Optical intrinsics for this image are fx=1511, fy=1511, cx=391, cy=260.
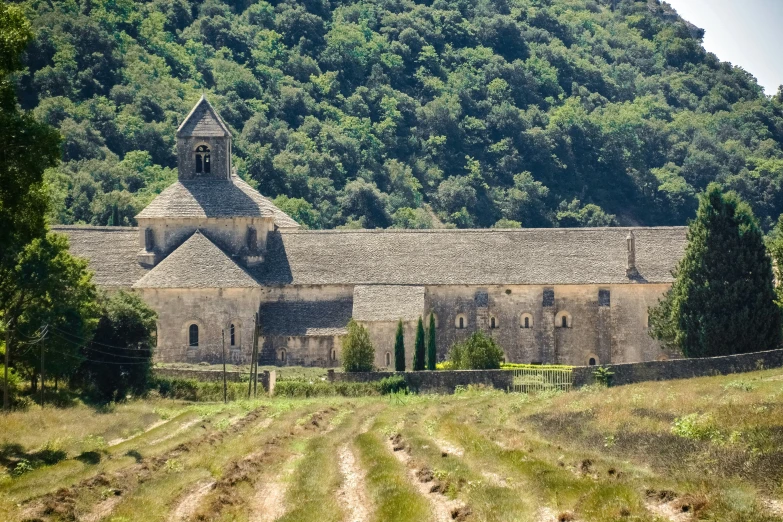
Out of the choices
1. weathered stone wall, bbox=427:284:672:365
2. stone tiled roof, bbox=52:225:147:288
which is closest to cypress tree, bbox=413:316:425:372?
weathered stone wall, bbox=427:284:672:365

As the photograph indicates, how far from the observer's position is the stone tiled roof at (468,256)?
273ft

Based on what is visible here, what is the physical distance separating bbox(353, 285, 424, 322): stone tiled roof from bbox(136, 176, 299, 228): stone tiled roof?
8466mm

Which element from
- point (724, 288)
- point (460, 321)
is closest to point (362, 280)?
point (460, 321)

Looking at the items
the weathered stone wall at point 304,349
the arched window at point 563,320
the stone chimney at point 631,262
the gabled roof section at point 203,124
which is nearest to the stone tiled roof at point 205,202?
the gabled roof section at point 203,124

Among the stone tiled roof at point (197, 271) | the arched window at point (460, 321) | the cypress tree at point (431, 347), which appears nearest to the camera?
the cypress tree at point (431, 347)

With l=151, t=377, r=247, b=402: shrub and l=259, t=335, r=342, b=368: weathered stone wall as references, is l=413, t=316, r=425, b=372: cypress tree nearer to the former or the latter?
l=259, t=335, r=342, b=368: weathered stone wall

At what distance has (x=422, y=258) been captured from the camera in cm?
8562

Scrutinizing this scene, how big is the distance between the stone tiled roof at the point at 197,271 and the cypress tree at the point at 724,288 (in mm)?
22851

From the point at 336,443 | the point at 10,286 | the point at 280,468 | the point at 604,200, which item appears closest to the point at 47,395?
the point at 10,286

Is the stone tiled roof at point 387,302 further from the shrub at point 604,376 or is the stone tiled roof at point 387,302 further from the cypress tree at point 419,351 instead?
the shrub at point 604,376

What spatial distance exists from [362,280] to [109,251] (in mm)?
14775

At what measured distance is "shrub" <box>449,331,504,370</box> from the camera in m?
71.9

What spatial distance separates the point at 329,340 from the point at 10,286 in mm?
27737

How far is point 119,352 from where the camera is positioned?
67.9 meters
